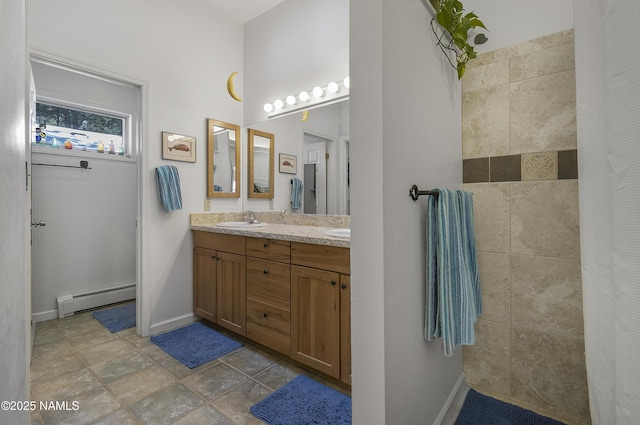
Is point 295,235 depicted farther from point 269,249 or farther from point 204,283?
point 204,283

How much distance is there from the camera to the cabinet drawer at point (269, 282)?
190cm

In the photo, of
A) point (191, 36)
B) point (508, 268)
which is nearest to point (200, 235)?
point (191, 36)

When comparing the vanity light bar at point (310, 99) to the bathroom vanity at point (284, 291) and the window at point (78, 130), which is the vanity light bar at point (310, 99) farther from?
the window at point (78, 130)

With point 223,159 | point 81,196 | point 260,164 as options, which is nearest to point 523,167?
point 260,164

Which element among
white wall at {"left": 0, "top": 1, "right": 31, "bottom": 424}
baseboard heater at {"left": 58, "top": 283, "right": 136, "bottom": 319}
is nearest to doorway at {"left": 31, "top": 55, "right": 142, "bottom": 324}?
baseboard heater at {"left": 58, "top": 283, "right": 136, "bottom": 319}

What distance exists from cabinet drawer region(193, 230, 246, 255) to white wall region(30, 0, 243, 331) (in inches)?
5.4

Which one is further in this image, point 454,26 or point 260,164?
point 260,164

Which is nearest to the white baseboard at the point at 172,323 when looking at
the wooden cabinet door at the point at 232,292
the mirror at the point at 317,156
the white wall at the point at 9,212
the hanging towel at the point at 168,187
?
the wooden cabinet door at the point at 232,292

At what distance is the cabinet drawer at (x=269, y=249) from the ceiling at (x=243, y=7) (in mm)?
2267

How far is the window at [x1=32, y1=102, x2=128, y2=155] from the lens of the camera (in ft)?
9.33

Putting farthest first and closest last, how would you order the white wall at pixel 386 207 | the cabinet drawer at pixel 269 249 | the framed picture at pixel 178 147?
1. the framed picture at pixel 178 147
2. the cabinet drawer at pixel 269 249
3. the white wall at pixel 386 207

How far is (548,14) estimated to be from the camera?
1.39 meters

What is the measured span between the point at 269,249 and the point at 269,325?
53 centimetres

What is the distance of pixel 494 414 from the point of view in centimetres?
144
